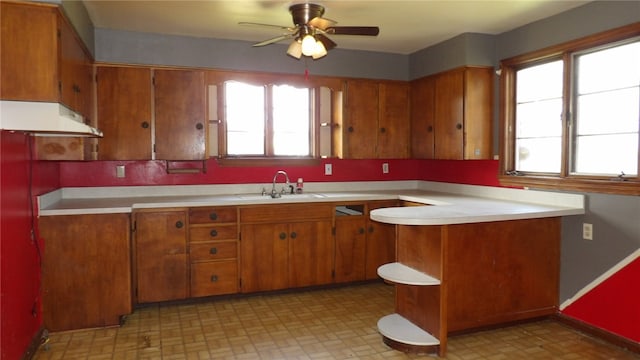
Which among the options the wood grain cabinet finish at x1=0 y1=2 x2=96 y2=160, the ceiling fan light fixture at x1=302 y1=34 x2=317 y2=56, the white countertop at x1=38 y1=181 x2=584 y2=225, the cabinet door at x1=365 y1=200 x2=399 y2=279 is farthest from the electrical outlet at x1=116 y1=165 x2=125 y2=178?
the cabinet door at x1=365 y1=200 x2=399 y2=279

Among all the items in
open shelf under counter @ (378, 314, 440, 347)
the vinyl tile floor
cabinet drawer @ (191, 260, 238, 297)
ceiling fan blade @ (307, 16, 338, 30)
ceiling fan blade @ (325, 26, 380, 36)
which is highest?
ceiling fan blade @ (307, 16, 338, 30)

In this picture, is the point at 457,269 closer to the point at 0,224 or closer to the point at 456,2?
the point at 456,2

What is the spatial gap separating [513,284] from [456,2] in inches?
82.3

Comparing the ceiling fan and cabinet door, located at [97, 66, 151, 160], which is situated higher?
the ceiling fan

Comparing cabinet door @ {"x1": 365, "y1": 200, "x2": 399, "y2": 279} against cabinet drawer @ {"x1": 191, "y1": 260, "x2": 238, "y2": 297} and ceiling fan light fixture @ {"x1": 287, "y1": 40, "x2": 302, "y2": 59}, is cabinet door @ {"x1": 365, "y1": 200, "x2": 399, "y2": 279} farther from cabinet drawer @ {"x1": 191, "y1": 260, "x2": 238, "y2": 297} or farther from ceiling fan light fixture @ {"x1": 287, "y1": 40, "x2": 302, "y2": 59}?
ceiling fan light fixture @ {"x1": 287, "y1": 40, "x2": 302, "y2": 59}

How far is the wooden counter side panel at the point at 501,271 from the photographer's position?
10.4ft

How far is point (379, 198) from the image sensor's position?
452cm

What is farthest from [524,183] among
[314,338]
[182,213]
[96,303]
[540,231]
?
[96,303]

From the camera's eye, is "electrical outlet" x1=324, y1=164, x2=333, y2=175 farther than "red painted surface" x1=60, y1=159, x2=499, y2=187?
Yes

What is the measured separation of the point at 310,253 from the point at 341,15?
2094 millimetres

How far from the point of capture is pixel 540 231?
11.5ft

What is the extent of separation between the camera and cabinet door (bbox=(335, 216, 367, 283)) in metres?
4.42

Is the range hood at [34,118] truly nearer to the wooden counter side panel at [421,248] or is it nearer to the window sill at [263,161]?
the window sill at [263,161]

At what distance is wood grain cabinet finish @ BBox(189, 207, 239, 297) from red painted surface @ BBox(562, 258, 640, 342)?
9.11ft
